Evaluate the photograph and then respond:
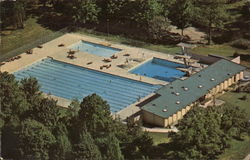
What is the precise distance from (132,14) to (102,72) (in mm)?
9400

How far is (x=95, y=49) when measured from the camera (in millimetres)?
65125

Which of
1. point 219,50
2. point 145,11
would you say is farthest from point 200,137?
point 145,11

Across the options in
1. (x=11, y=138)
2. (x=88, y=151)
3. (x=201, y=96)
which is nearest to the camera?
(x=88, y=151)

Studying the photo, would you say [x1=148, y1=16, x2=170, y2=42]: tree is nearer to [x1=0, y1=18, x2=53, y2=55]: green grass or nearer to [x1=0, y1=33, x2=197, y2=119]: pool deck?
[x1=0, y1=33, x2=197, y2=119]: pool deck

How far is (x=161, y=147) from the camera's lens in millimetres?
46875

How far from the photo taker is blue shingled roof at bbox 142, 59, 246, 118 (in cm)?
Result: 5039

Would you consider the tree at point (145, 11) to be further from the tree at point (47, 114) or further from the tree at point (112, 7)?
the tree at point (47, 114)

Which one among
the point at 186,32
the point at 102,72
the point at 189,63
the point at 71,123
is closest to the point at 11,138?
the point at 71,123

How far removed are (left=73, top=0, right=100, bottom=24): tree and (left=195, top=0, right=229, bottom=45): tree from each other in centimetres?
1161

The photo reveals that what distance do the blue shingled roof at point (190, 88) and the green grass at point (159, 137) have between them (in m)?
1.55

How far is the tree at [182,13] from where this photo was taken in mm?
63906

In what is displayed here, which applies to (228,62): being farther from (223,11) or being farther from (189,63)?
(223,11)

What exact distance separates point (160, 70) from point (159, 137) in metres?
12.7

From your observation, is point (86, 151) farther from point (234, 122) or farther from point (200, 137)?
point (234, 122)
